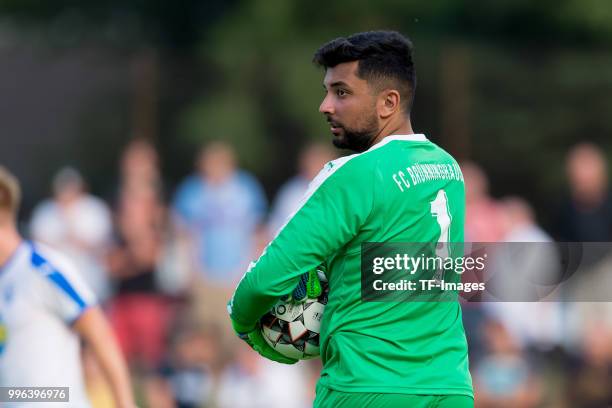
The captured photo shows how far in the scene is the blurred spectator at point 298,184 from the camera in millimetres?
11156

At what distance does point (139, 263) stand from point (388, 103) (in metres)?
7.24

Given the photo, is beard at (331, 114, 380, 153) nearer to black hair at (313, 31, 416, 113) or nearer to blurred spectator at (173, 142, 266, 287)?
black hair at (313, 31, 416, 113)

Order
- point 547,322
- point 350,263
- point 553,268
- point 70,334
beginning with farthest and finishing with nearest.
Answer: point 547,322
point 553,268
point 70,334
point 350,263

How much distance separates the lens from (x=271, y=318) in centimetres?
412

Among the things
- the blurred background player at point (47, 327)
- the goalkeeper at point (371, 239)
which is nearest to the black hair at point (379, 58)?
the goalkeeper at point (371, 239)

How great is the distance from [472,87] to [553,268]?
5383mm

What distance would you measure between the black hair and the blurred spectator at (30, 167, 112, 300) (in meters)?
7.27

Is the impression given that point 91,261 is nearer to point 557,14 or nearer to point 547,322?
point 547,322

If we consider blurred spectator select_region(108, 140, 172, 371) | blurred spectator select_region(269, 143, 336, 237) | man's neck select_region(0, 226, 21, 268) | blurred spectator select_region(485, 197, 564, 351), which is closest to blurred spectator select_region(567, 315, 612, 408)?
blurred spectator select_region(485, 197, 564, 351)

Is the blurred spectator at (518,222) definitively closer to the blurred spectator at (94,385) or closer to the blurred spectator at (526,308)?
the blurred spectator at (526,308)

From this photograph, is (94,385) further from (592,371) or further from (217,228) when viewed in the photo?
(592,371)

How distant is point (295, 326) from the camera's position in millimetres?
4086

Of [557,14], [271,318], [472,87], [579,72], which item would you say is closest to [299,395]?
[472,87]

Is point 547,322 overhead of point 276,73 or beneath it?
beneath
